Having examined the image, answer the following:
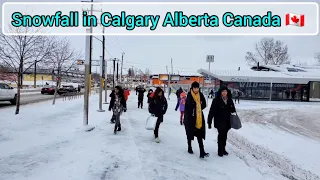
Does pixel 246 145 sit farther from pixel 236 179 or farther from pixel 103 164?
pixel 103 164

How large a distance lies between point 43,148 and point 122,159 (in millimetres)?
2183

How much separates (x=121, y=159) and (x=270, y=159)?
356cm

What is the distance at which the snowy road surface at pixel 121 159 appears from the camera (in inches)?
196

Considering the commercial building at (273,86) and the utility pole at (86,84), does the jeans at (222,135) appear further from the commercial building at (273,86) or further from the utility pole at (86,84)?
the commercial building at (273,86)

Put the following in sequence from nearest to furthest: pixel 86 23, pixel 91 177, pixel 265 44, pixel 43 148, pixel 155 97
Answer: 1. pixel 91 177
2. pixel 43 148
3. pixel 155 97
4. pixel 86 23
5. pixel 265 44

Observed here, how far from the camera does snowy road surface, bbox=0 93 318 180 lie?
4.97 metres

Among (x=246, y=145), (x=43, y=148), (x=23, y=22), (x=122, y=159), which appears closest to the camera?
(x=122, y=159)

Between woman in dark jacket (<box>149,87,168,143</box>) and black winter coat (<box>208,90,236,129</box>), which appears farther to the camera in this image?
woman in dark jacket (<box>149,87,168,143</box>)

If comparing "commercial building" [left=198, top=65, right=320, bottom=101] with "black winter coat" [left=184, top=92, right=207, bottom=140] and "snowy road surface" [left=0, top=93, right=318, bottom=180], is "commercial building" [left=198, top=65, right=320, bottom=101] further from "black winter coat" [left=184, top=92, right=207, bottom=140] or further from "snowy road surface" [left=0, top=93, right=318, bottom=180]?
"black winter coat" [left=184, top=92, right=207, bottom=140]

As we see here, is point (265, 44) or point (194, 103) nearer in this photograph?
point (194, 103)

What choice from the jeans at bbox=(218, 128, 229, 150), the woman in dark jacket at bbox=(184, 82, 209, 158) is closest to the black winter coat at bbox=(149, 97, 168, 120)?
the woman in dark jacket at bbox=(184, 82, 209, 158)

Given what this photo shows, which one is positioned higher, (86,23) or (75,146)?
(86,23)

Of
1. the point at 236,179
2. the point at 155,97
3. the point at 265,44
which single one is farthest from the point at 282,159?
the point at 265,44

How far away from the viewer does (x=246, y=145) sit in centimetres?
826
